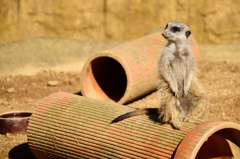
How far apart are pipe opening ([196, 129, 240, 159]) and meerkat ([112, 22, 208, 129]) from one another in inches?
10.4

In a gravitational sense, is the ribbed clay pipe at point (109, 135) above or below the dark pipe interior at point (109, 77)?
above

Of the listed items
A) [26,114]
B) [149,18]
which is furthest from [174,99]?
[149,18]

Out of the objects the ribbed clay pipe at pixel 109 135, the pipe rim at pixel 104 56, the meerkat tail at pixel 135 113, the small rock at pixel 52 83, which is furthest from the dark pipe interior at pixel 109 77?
the meerkat tail at pixel 135 113

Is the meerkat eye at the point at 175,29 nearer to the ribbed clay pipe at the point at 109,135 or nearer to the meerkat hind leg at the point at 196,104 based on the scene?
the meerkat hind leg at the point at 196,104

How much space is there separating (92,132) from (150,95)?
9.70 ft

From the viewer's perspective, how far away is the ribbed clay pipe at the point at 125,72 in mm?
6449

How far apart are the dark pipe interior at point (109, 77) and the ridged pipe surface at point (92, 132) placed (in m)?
2.21

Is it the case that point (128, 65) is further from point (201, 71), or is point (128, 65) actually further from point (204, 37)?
point (204, 37)

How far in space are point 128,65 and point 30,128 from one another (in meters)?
2.05

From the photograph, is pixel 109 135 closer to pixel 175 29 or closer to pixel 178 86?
pixel 178 86

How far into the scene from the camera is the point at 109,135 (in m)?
4.14

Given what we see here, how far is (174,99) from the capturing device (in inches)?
163

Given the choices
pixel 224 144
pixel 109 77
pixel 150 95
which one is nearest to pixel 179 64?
pixel 224 144

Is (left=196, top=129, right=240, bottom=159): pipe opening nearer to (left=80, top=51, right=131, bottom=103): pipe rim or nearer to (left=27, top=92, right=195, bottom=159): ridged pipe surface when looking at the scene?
(left=27, top=92, right=195, bottom=159): ridged pipe surface
